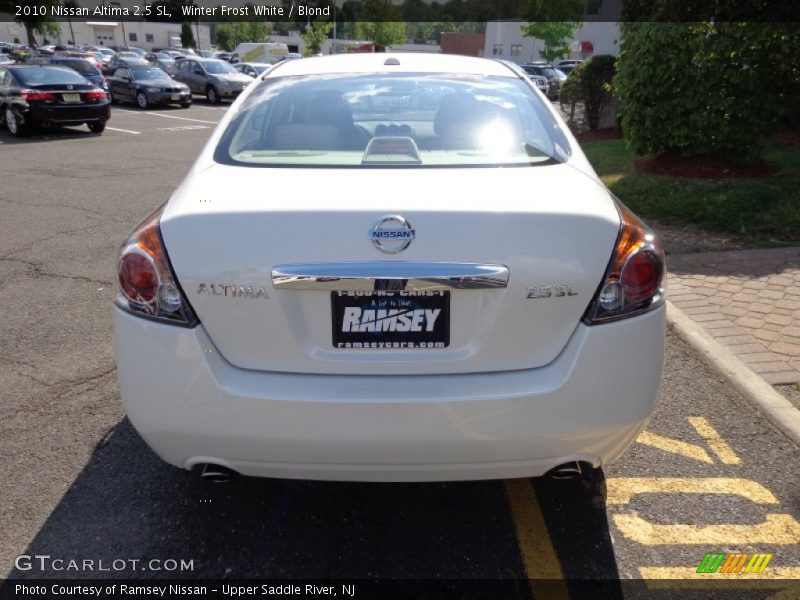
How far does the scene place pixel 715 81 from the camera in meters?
8.44

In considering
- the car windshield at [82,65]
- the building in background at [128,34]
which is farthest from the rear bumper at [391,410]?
the building in background at [128,34]

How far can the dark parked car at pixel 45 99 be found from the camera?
15.2m

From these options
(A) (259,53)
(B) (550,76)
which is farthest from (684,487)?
(A) (259,53)

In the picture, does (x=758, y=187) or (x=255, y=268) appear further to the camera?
(x=758, y=187)

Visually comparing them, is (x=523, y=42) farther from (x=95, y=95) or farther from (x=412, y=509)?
(x=412, y=509)

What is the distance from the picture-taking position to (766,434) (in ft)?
11.3

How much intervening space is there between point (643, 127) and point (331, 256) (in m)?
8.10

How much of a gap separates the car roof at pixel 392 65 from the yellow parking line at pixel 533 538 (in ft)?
6.78

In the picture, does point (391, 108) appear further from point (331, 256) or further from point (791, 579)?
point (791, 579)

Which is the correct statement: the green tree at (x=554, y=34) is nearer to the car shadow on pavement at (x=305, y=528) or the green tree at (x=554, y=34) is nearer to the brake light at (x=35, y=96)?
the brake light at (x=35, y=96)

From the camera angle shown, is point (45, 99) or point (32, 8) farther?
point (32, 8)

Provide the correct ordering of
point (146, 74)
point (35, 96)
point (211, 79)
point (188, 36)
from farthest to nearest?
point (188, 36) < point (211, 79) < point (146, 74) < point (35, 96)

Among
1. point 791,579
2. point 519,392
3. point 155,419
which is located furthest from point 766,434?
point 155,419

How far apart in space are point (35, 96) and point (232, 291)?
15.7 m
